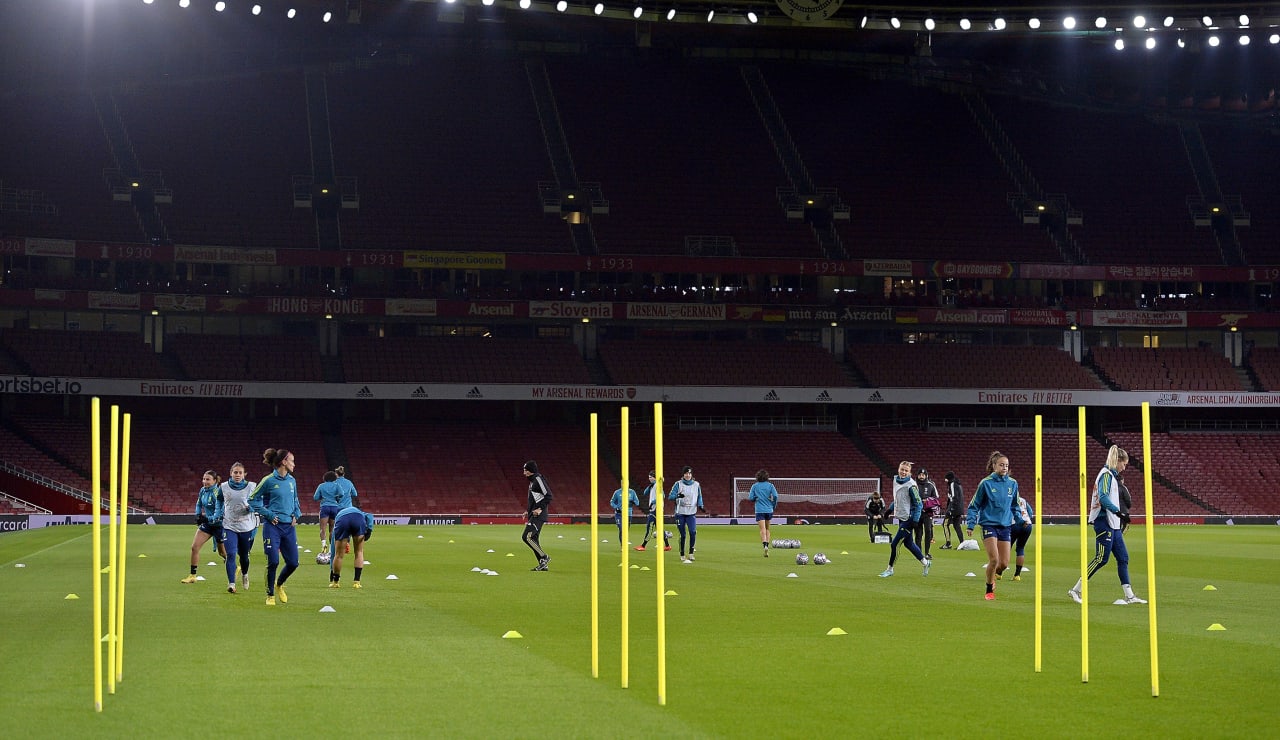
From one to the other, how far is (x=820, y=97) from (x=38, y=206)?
3903 centimetres

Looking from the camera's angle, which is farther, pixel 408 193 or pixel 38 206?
pixel 408 193

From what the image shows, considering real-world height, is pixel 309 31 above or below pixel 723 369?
above

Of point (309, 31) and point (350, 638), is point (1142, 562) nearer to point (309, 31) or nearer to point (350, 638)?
point (350, 638)

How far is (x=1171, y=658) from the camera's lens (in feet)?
42.5

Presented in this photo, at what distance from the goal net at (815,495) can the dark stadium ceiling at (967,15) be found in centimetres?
1891

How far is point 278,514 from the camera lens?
18500mm

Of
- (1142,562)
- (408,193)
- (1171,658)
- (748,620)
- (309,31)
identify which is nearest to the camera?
(1171,658)

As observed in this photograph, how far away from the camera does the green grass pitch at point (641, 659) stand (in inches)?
379

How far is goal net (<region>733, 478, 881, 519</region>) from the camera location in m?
58.2

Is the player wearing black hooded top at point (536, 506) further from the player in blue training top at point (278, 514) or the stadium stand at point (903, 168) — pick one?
the stadium stand at point (903, 168)

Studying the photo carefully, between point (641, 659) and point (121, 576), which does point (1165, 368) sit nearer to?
point (641, 659)

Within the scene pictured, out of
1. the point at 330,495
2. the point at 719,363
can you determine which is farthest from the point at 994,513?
the point at 719,363

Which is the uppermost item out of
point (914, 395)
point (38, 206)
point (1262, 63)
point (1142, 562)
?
point (1262, 63)

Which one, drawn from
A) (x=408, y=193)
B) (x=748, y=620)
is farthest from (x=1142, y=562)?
(x=408, y=193)
